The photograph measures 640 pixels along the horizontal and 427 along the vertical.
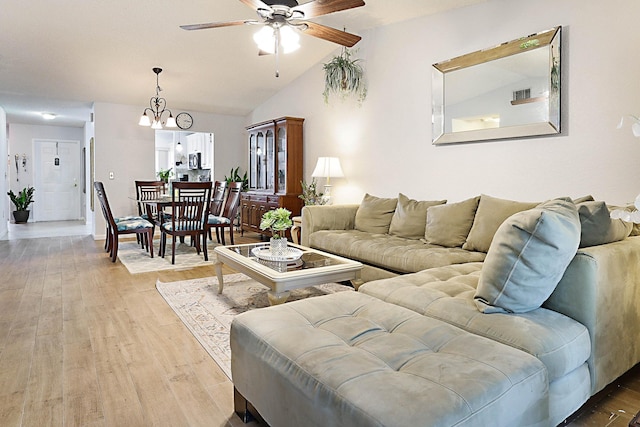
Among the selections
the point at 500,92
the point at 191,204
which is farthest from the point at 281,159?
the point at 500,92

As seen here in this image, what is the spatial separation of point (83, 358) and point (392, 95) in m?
3.87

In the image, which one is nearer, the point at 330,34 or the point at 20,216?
the point at 330,34

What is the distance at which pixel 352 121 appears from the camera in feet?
17.0

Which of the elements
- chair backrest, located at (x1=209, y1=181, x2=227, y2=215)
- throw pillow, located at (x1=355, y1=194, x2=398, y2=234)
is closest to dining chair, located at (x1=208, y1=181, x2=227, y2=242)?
chair backrest, located at (x1=209, y1=181, x2=227, y2=215)

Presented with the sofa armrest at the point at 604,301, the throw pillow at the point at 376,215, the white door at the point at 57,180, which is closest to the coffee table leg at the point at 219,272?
the throw pillow at the point at 376,215

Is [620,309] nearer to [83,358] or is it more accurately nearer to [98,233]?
[83,358]

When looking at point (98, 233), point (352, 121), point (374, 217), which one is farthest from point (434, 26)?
point (98, 233)

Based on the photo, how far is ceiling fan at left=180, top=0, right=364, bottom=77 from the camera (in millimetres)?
2717

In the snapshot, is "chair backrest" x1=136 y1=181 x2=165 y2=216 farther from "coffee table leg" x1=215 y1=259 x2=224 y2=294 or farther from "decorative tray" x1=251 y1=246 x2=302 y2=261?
"decorative tray" x1=251 y1=246 x2=302 y2=261

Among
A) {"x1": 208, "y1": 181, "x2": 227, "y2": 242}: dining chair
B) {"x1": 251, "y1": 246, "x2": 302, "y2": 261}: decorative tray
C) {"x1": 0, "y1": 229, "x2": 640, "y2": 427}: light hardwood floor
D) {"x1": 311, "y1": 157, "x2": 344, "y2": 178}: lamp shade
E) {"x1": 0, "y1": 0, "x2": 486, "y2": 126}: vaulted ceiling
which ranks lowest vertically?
{"x1": 0, "y1": 229, "x2": 640, "y2": 427}: light hardwood floor

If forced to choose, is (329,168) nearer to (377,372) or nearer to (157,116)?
(157,116)

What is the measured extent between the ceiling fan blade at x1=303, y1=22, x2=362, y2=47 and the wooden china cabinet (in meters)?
2.79

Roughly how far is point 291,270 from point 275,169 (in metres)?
3.77

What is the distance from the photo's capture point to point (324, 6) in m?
2.72
